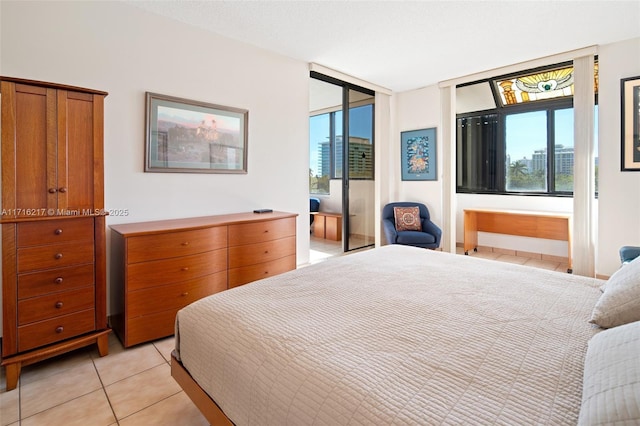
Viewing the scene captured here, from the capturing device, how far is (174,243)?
238cm

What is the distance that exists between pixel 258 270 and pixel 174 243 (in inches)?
33.9

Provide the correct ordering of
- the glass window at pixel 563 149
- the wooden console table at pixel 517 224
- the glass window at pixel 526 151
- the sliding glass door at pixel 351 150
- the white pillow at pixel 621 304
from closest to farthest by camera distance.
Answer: the white pillow at pixel 621 304
the wooden console table at pixel 517 224
the glass window at pixel 563 149
the glass window at pixel 526 151
the sliding glass door at pixel 351 150

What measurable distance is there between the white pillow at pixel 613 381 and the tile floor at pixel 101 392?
5.20ft

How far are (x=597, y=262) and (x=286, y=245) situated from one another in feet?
12.0

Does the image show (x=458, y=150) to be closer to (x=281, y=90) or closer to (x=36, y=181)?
(x=281, y=90)

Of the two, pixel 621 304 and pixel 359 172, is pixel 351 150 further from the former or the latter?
pixel 621 304

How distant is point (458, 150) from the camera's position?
215 inches

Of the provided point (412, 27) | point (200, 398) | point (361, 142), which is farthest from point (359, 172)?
point (200, 398)

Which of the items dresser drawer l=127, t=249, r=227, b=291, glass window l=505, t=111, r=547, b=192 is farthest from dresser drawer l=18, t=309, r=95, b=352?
glass window l=505, t=111, r=547, b=192

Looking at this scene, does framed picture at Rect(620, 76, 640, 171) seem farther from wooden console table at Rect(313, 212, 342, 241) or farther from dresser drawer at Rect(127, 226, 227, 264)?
dresser drawer at Rect(127, 226, 227, 264)

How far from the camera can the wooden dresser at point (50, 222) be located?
1.79 metres

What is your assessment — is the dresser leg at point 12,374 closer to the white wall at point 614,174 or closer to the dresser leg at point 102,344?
the dresser leg at point 102,344

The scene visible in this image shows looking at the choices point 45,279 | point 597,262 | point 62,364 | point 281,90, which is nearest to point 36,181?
point 45,279

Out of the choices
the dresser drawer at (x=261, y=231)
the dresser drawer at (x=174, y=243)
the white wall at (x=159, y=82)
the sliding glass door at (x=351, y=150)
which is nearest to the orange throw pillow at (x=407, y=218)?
the sliding glass door at (x=351, y=150)
